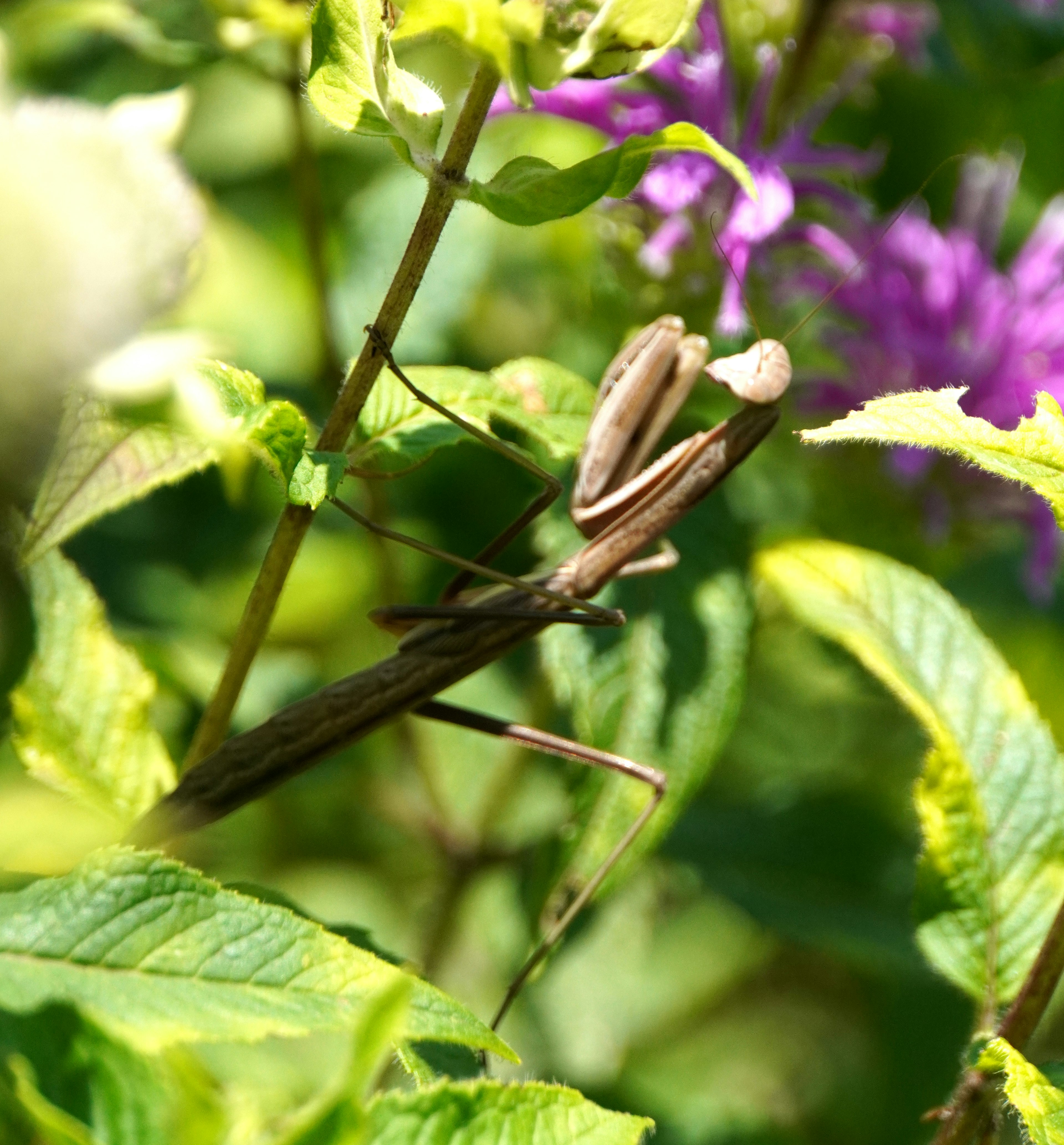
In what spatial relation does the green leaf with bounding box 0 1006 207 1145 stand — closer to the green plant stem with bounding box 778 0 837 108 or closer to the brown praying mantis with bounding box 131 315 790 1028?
the brown praying mantis with bounding box 131 315 790 1028

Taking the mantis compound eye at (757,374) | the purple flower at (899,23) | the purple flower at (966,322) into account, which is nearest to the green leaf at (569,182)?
the mantis compound eye at (757,374)

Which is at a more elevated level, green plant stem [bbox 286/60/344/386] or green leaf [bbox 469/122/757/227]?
green leaf [bbox 469/122/757/227]

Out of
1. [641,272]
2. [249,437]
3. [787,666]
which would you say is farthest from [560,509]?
[787,666]

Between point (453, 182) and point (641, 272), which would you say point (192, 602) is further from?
point (453, 182)

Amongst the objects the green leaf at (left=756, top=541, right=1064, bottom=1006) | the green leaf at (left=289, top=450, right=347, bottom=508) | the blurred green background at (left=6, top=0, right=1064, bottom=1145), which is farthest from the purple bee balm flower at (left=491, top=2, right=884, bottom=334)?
the green leaf at (left=289, top=450, right=347, bottom=508)

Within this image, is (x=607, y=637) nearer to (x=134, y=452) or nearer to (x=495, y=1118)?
(x=134, y=452)

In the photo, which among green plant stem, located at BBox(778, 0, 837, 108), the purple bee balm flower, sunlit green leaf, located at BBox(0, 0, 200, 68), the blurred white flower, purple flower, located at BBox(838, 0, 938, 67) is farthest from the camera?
purple flower, located at BBox(838, 0, 938, 67)

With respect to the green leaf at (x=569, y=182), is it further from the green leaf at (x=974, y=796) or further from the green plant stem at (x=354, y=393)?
the green leaf at (x=974, y=796)
